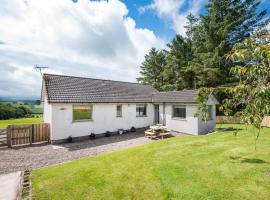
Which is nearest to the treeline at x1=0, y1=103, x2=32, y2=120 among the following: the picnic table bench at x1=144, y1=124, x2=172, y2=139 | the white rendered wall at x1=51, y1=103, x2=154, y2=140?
the white rendered wall at x1=51, y1=103, x2=154, y2=140

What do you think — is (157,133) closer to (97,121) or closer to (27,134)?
(97,121)

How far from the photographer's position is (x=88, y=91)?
17047 mm

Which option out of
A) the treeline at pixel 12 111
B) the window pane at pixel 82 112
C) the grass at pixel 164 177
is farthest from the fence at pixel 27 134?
the treeline at pixel 12 111

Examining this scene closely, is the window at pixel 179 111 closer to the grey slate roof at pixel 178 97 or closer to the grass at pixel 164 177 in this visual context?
the grey slate roof at pixel 178 97

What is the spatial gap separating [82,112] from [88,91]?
7.56 ft

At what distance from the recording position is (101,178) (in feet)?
23.0

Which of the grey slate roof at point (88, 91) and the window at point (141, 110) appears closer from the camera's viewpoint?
the grey slate roof at point (88, 91)

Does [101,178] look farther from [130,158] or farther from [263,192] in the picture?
[263,192]

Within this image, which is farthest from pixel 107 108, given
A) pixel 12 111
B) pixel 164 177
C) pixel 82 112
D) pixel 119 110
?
pixel 12 111

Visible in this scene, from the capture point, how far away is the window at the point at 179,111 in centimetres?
1772

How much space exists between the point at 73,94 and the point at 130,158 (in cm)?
888

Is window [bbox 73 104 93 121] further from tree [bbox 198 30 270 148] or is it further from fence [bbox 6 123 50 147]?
tree [bbox 198 30 270 148]

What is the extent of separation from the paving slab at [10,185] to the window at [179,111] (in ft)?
46.7

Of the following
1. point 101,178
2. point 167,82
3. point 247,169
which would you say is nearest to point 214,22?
point 167,82
